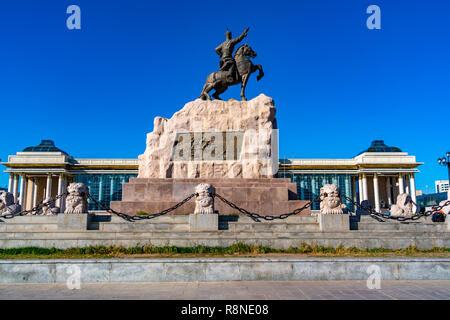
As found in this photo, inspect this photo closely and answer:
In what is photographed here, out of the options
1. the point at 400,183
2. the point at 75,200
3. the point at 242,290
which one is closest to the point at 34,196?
the point at 75,200

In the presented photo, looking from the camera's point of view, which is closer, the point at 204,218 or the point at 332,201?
the point at 204,218

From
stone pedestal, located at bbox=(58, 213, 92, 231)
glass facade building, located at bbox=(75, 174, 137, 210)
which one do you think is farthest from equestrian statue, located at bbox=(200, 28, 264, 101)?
glass facade building, located at bbox=(75, 174, 137, 210)

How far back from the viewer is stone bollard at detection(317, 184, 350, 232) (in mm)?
11102

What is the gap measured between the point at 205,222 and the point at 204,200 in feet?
2.46

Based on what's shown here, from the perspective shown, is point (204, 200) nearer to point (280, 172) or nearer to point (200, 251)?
point (200, 251)

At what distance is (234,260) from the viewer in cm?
788

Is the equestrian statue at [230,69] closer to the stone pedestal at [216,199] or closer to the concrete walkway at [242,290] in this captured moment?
the stone pedestal at [216,199]

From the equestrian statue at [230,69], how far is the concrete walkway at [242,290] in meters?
11.5

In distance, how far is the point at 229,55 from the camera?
18031mm

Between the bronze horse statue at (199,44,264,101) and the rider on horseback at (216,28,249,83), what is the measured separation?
19 centimetres

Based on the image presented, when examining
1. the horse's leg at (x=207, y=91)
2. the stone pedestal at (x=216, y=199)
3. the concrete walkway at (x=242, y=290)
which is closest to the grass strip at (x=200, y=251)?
the concrete walkway at (x=242, y=290)

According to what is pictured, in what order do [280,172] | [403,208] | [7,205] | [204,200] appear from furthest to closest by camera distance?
[280,172]
[403,208]
[7,205]
[204,200]
